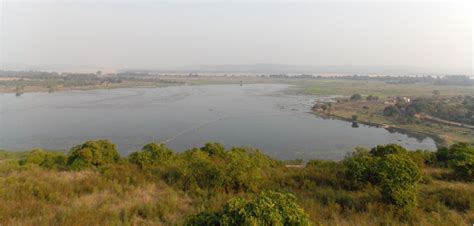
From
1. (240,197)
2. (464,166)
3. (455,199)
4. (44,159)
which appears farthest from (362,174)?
(44,159)

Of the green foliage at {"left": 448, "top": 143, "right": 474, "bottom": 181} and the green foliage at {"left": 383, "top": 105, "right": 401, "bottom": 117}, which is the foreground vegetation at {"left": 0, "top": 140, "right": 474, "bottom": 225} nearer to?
the green foliage at {"left": 448, "top": 143, "right": 474, "bottom": 181}

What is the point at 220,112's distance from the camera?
46375 millimetres

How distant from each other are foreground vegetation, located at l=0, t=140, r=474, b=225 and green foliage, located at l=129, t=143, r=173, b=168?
1.45 metres

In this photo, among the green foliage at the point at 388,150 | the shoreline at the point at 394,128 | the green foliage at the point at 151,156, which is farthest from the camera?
the shoreline at the point at 394,128

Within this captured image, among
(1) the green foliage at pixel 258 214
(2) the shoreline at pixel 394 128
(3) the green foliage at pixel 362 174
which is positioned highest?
(1) the green foliage at pixel 258 214

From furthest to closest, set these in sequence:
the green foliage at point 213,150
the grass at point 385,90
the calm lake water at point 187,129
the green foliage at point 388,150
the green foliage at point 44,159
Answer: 1. the grass at point 385,90
2. the calm lake water at point 187,129
3. the green foliage at point 213,150
4. the green foliage at point 44,159
5. the green foliage at point 388,150

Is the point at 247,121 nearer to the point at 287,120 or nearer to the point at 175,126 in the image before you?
the point at 287,120

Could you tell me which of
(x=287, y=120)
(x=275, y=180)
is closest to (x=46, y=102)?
(x=287, y=120)

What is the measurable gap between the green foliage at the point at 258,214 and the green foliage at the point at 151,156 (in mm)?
6118

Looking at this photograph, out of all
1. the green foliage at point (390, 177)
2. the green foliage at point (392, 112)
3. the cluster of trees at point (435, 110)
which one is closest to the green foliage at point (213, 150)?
the green foliage at point (390, 177)

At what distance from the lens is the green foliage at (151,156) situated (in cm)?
978

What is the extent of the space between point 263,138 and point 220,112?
14721 mm

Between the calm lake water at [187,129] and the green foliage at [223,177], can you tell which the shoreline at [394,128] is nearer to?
the calm lake water at [187,129]

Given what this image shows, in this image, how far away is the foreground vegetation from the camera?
154 inches
